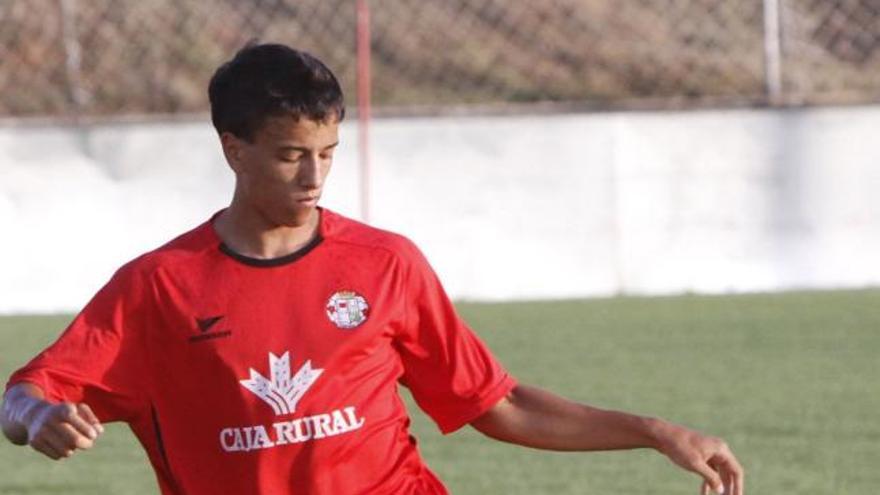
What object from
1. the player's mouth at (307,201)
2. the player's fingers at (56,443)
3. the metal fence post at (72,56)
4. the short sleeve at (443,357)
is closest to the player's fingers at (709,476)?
the short sleeve at (443,357)

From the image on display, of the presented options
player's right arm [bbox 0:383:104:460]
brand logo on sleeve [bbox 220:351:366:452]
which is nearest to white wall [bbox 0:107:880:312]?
brand logo on sleeve [bbox 220:351:366:452]

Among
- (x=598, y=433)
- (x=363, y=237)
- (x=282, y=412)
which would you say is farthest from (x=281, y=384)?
(x=598, y=433)

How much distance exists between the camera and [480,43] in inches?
567

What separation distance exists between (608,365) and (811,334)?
125 centimetres

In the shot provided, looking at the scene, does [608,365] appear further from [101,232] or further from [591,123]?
[101,232]

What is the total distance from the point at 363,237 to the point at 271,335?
273 millimetres

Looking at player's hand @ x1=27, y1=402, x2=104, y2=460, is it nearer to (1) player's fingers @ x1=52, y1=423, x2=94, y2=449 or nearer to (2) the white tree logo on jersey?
(1) player's fingers @ x1=52, y1=423, x2=94, y2=449

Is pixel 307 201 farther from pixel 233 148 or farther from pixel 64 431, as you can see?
pixel 64 431

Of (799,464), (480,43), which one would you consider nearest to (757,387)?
(799,464)

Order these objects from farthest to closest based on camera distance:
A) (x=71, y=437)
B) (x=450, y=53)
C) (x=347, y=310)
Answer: (x=450, y=53) < (x=347, y=310) < (x=71, y=437)

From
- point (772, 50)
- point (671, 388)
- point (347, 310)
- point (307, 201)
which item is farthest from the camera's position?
point (772, 50)

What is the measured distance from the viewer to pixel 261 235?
4137mm

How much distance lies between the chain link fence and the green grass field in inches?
100

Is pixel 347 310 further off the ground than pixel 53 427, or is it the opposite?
pixel 347 310
